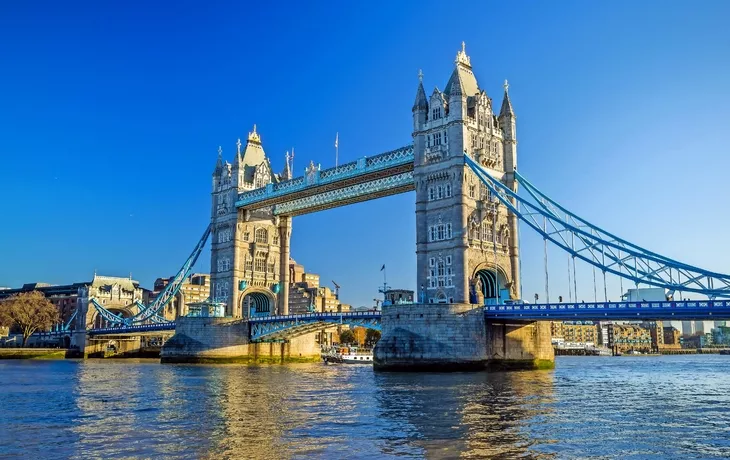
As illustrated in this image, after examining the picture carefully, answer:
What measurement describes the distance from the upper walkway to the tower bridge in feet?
0.52

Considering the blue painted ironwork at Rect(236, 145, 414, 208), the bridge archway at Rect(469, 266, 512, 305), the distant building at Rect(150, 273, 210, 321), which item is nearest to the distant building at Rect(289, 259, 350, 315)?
the distant building at Rect(150, 273, 210, 321)

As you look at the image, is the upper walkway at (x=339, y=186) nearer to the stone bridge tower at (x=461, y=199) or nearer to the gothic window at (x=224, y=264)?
the stone bridge tower at (x=461, y=199)

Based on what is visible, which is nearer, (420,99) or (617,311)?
(617,311)

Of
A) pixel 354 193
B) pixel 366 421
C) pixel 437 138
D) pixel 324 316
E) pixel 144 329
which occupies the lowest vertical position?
pixel 366 421

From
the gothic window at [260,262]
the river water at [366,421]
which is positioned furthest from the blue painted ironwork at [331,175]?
the river water at [366,421]

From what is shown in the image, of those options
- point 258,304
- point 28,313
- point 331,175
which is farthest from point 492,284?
point 28,313

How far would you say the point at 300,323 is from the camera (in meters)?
80.4

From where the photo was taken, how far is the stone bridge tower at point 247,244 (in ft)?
305

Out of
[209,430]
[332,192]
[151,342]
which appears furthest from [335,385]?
[151,342]

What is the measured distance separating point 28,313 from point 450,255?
92505mm

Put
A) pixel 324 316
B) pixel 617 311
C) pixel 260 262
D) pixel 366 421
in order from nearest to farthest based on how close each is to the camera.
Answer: pixel 366 421
pixel 617 311
pixel 324 316
pixel 260 262

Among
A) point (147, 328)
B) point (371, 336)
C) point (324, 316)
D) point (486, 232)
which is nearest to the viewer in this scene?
point (486, 232)

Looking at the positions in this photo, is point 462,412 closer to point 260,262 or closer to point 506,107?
point 506,107

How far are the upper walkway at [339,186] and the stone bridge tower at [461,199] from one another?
14.0 ft
